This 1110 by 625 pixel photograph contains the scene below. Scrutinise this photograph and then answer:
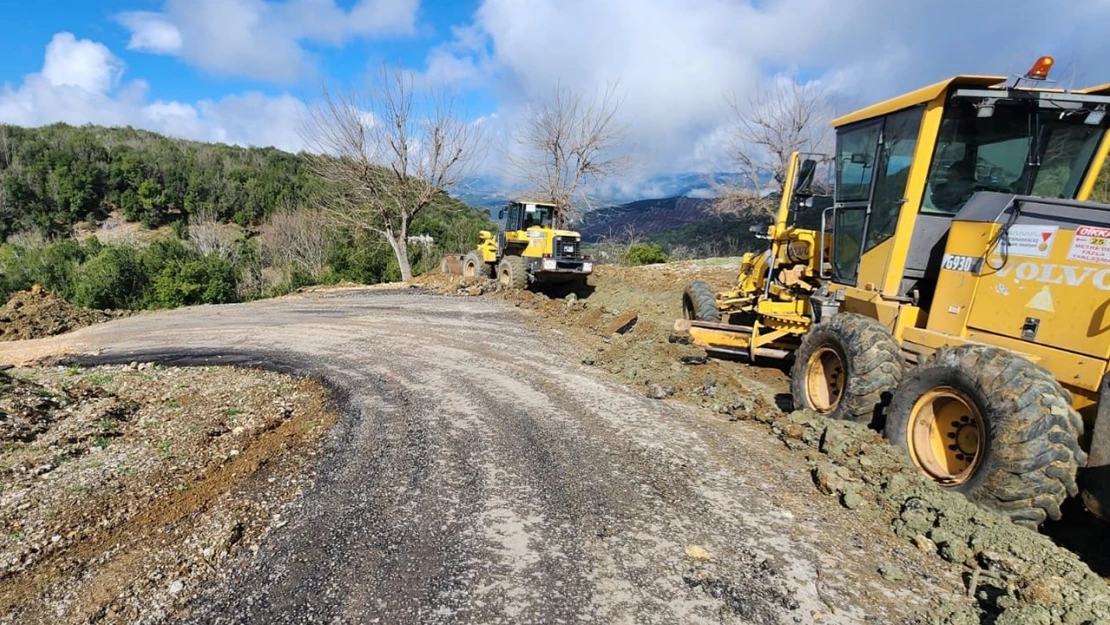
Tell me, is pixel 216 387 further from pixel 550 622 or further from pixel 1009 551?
pixel 1009 551

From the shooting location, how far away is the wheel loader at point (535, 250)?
1545 centimetres

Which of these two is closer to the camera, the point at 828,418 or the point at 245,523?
the point at 245,523

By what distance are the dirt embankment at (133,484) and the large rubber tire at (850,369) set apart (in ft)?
15.0

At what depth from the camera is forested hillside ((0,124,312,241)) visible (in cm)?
Result: 4681

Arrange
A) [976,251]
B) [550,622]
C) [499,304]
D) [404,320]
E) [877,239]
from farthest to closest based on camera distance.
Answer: [499,304], [404,320], [877,239], [976,251], [550,622]

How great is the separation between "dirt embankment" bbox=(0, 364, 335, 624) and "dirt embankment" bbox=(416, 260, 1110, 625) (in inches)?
153

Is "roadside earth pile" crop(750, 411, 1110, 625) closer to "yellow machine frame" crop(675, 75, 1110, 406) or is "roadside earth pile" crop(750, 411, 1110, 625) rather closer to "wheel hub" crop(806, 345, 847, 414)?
"wheel hub" crop(806, 345, 847, 414)

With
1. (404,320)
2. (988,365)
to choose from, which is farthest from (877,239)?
(404,320)

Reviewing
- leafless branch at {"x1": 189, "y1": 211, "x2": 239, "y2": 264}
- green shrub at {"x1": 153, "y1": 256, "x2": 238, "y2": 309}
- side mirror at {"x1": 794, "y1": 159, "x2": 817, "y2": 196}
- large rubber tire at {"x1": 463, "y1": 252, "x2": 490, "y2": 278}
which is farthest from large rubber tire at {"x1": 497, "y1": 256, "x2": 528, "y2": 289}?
leafless branch at {"x1": 189, "y1": 211, "x2": 239, "y2": 264}

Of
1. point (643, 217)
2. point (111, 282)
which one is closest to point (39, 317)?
point (111, 282)

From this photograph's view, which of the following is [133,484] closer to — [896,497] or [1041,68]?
[896,497]

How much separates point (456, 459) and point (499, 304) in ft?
32.1

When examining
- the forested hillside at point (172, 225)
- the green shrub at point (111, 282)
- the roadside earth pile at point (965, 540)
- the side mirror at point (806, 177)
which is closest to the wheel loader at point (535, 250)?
the side mirror at point (806, 177)

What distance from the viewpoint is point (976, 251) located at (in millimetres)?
4379
